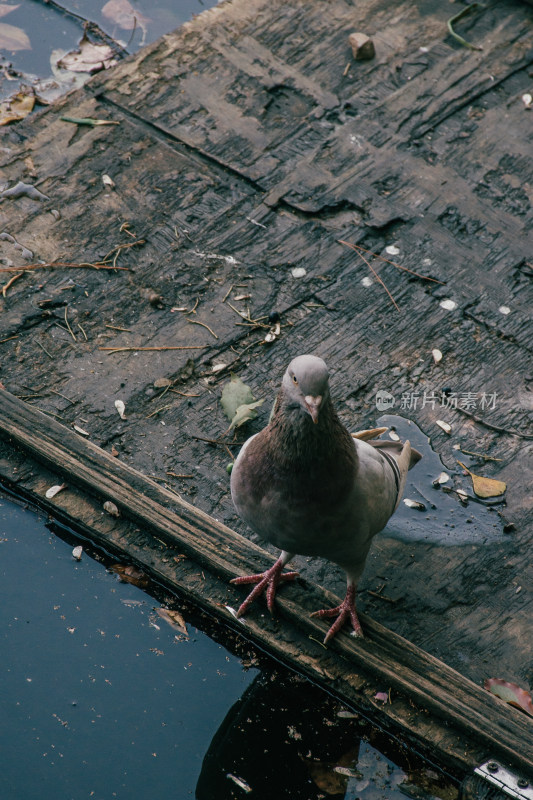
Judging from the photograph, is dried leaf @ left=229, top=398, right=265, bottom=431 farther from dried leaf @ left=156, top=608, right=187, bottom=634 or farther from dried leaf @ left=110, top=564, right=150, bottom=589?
dried leaf @ left=156, top=608, right=187, bottom=634

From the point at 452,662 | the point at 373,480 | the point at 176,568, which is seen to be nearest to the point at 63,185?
the point at 176,568

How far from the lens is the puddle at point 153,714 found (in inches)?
97.8

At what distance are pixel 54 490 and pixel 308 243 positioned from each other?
2.03 m

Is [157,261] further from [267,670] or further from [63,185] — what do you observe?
[267,670]

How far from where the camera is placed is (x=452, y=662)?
2.88 meters

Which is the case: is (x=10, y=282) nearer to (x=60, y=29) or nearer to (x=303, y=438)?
(x=303, y=438)

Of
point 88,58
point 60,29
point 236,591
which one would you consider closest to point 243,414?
point 236,591

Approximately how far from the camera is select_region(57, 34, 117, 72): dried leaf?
5406 millimetres

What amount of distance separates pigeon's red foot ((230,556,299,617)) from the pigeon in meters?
0.22

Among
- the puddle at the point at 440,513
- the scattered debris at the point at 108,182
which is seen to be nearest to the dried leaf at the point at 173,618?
the puddle at the point at 440,513

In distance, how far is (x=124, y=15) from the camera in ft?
19.2

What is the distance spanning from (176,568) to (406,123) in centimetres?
325

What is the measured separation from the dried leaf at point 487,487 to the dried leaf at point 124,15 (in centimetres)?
448

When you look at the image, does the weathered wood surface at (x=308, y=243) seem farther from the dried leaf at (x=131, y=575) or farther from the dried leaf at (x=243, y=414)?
the dried leaf at (x=131, y=575)
